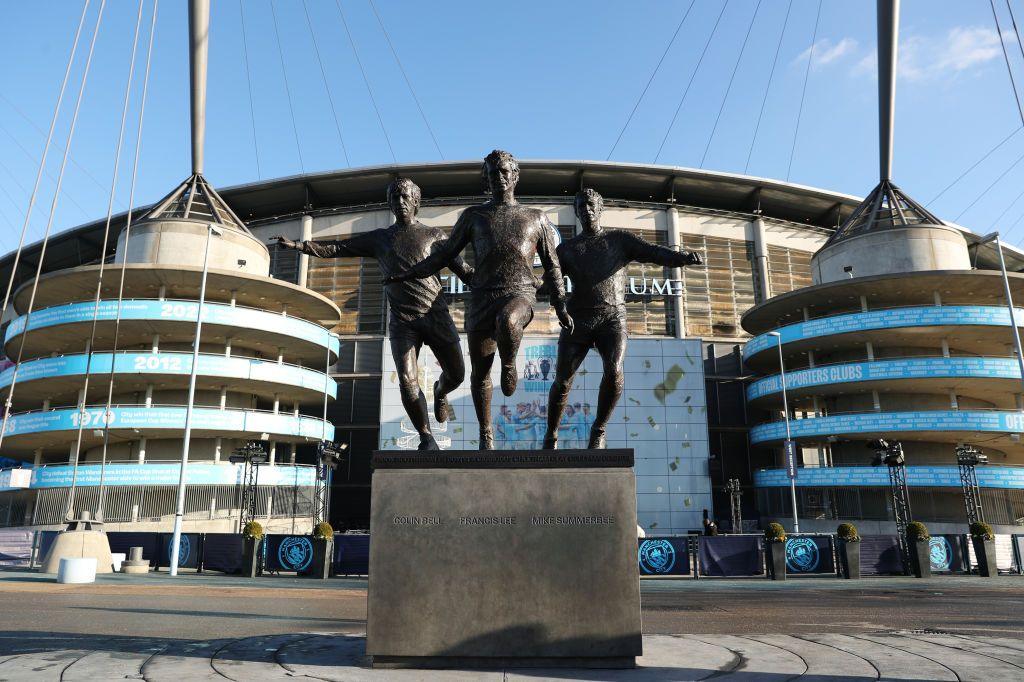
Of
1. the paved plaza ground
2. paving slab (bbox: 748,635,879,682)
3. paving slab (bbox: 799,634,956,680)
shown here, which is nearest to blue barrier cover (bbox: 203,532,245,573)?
the paved plaza ground

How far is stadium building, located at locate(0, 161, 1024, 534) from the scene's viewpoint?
129 ft

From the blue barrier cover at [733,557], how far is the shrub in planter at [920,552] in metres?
4.50

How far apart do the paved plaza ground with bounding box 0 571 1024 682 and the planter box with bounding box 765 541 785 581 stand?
507 centimetres

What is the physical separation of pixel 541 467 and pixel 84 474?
37.8 meters

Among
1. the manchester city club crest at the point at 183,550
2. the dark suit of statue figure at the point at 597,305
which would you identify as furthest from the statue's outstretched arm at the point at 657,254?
the manchester city club crest at the point at 183,550

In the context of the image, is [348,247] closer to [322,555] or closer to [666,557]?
[322,555]

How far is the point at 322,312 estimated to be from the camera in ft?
152

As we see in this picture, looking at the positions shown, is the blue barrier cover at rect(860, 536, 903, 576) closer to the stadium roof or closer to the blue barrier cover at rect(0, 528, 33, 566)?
the blue barrier cover at rect(0, 528, 33, 566)

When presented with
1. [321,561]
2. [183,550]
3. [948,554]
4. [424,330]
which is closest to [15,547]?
[183,550]

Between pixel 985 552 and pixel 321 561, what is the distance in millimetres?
20666

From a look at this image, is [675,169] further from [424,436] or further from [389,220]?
[424,436]

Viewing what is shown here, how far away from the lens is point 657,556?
21.7 meters

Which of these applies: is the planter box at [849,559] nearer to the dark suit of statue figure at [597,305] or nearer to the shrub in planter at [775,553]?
the shrub in planter at [775,553]

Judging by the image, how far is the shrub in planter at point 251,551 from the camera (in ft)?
71.7
